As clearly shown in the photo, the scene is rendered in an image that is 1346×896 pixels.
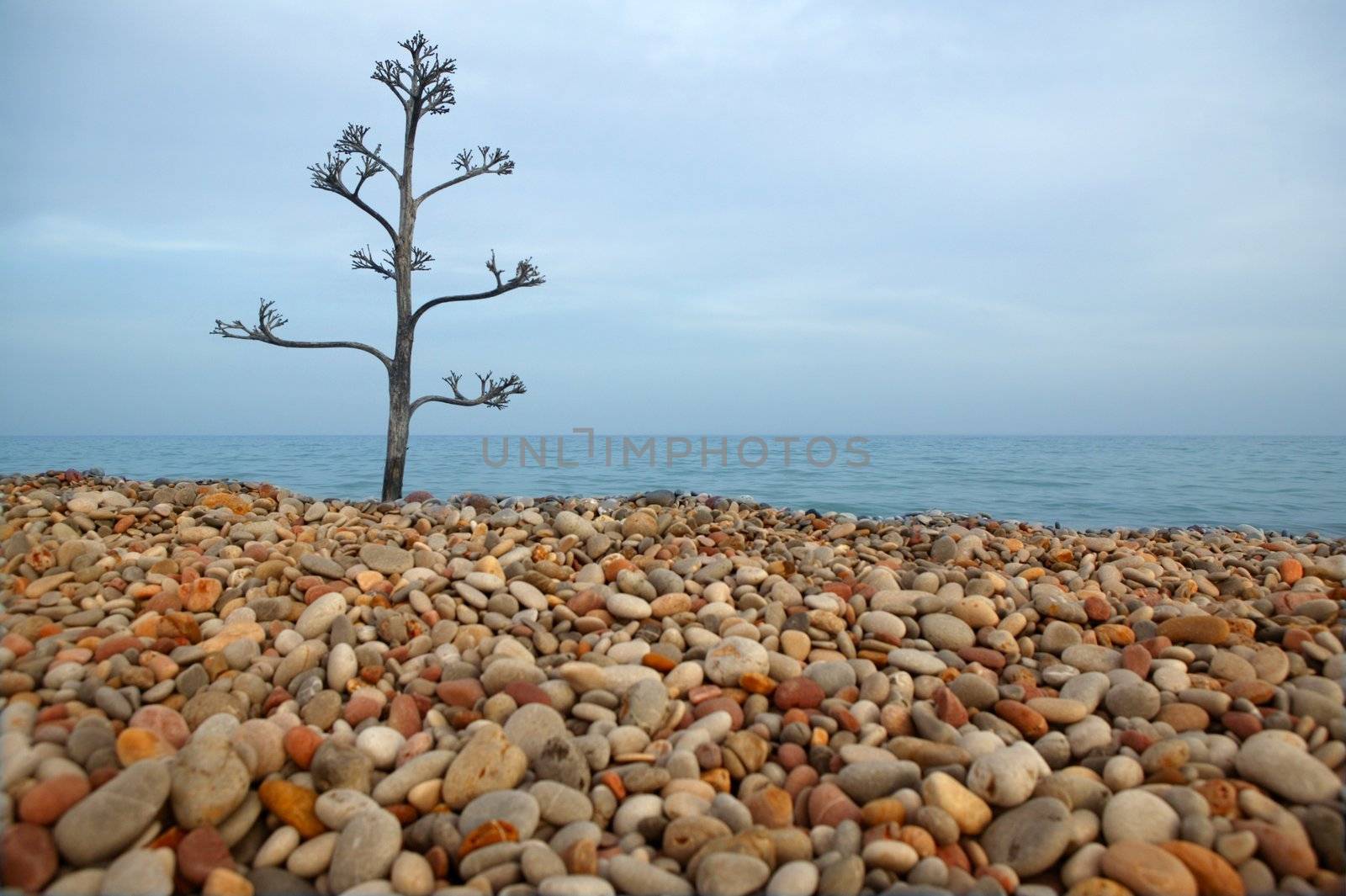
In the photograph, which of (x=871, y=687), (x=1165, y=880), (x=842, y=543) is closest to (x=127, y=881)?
(x=871, y=687)

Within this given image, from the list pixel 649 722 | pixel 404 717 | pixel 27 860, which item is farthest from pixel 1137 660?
Answer: pixel 27 860

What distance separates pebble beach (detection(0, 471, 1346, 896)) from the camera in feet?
8.27

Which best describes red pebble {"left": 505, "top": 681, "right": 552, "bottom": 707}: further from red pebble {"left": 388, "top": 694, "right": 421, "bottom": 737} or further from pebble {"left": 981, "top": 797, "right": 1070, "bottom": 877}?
pebble {"left": 981, "top": 797, "right": 1070, "bottom": 877}

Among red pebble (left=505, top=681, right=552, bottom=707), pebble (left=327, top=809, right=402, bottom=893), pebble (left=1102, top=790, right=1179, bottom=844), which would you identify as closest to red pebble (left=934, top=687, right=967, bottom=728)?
pebble (left=1102, top=790, right=1179, bottom=844)

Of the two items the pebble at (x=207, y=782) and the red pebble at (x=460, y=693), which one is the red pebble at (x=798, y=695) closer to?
the red pebble at (x=460, y=693)

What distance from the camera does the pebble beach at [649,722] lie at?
252cm

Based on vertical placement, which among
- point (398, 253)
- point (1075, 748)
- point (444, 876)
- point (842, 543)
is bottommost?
point (444, 876)

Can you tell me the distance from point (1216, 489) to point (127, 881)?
18.5 meters

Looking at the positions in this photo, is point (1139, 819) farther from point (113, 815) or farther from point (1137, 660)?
point (113, 815)

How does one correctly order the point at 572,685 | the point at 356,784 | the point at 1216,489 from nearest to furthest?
the point at 356,784 < the point at 572,685 < the point at 1216,489

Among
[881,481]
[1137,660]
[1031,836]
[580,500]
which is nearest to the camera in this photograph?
[1031,836]

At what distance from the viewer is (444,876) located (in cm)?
256

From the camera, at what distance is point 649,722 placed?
10.5 feet

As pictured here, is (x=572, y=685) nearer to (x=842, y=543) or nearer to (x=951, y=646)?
(x=951, y=646)
